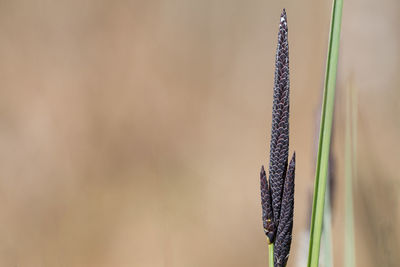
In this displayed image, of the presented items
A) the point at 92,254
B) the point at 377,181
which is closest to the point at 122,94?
the point at 92,254

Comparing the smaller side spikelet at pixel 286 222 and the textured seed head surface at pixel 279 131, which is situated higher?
the textured seed head surface at pixel 279 131

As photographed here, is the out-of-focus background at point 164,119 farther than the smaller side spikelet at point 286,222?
Yes

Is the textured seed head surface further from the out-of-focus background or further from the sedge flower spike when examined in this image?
the out-of-focus background

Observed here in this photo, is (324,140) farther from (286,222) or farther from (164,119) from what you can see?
(164,119)

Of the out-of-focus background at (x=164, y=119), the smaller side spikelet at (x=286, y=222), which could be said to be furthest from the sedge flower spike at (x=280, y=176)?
the out-of-focus background at (x=164, y=119)

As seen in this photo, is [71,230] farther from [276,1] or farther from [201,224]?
[276,1]

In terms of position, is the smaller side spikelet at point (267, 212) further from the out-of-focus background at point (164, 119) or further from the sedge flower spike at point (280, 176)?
the out-of-focus background at point (164, 119)

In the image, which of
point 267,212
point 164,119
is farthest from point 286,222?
point 164,119
